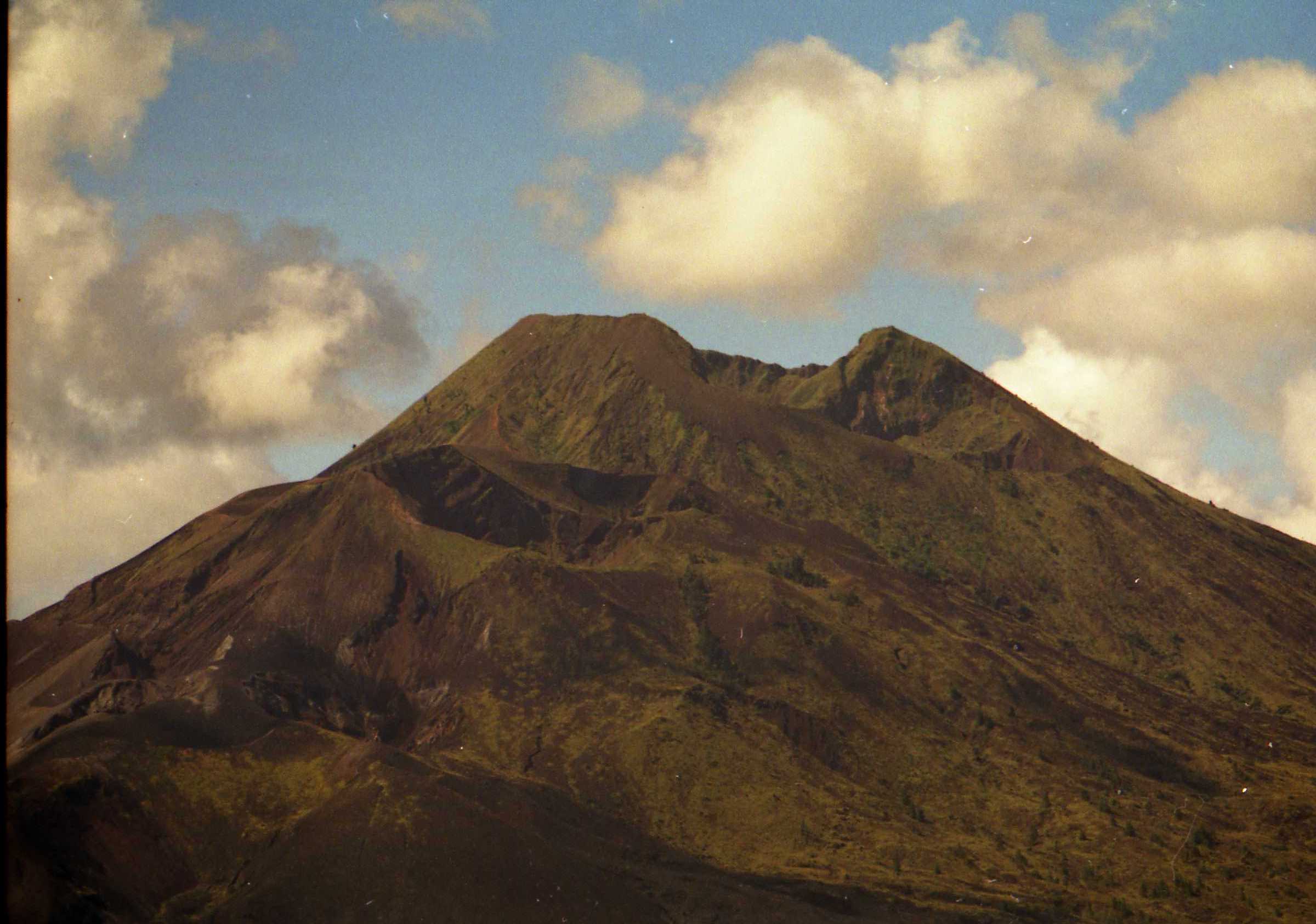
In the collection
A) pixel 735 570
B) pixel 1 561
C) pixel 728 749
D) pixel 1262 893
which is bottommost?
pixel 1262 893

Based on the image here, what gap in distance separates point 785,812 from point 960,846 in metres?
18.2

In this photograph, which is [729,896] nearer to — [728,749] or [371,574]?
[728,749]

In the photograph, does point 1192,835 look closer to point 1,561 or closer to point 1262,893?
point 1262,893

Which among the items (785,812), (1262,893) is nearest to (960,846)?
(785,812)

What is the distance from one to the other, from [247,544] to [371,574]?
73.6ft

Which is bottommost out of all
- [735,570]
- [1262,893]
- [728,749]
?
[1262,893]

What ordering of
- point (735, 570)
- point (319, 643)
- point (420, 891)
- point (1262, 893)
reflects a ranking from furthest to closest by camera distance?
point (735, 570), point (319, 643), point (1262, 893), point (420, 891)

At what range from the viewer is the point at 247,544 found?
646 ft

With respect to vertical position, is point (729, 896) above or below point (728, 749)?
below

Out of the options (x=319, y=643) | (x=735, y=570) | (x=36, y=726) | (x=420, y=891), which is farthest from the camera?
(x=735, y=570)

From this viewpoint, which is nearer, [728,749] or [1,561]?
[1,561]

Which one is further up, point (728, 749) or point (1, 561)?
point (1, 561)

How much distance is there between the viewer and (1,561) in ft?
31.9

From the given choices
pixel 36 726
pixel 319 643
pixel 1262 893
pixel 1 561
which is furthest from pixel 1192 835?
pixel 1 561
